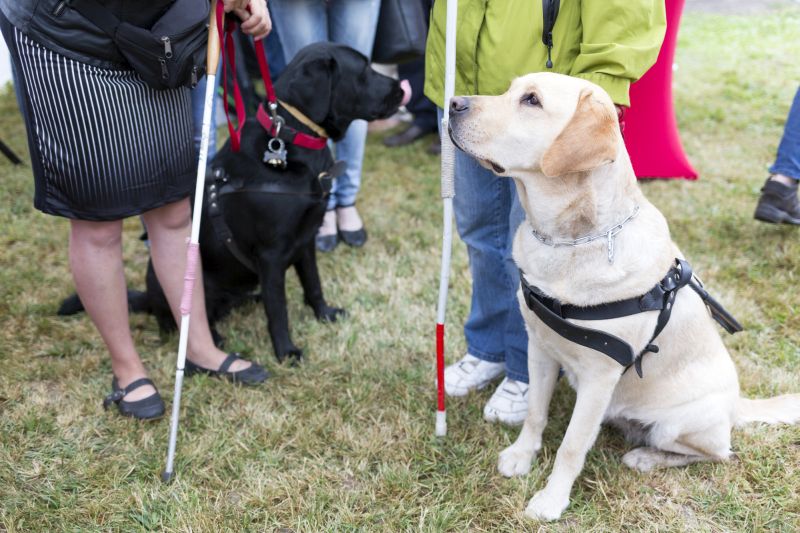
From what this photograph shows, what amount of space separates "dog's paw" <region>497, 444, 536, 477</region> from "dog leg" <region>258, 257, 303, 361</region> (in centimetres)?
112

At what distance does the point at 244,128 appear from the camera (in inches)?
113

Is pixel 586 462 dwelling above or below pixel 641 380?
below

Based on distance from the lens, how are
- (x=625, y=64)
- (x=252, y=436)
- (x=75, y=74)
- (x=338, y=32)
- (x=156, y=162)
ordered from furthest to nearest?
(x=338, y=32) → (x=252, y=436) → (x=156, y=162) → (x=75, y=74) → (x=625, y=64)

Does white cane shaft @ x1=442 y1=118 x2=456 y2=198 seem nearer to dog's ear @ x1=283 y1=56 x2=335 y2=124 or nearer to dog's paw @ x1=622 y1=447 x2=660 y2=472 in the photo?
dog's ear @ x1=283 y1=56 x2=335 y2=124

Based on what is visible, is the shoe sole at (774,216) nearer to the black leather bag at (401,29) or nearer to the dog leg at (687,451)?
the dog leg at (687,451)

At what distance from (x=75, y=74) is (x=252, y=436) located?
145cm

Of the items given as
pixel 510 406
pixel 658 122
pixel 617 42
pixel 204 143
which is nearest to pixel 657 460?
pixel 510 406

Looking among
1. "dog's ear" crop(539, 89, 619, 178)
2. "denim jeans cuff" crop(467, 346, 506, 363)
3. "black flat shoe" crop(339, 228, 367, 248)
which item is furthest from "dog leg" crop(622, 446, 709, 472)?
"black flat shoe" crop(339, 228, 367, 248)

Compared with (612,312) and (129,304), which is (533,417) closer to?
(612,312)

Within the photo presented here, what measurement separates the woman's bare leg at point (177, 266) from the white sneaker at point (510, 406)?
44.4 inches

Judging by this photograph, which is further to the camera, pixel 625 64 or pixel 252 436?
pixel 252 436

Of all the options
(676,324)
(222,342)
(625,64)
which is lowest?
(222,342)

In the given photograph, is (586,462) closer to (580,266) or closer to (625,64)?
(580,266)

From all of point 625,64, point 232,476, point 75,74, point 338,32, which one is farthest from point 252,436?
point 338,32
